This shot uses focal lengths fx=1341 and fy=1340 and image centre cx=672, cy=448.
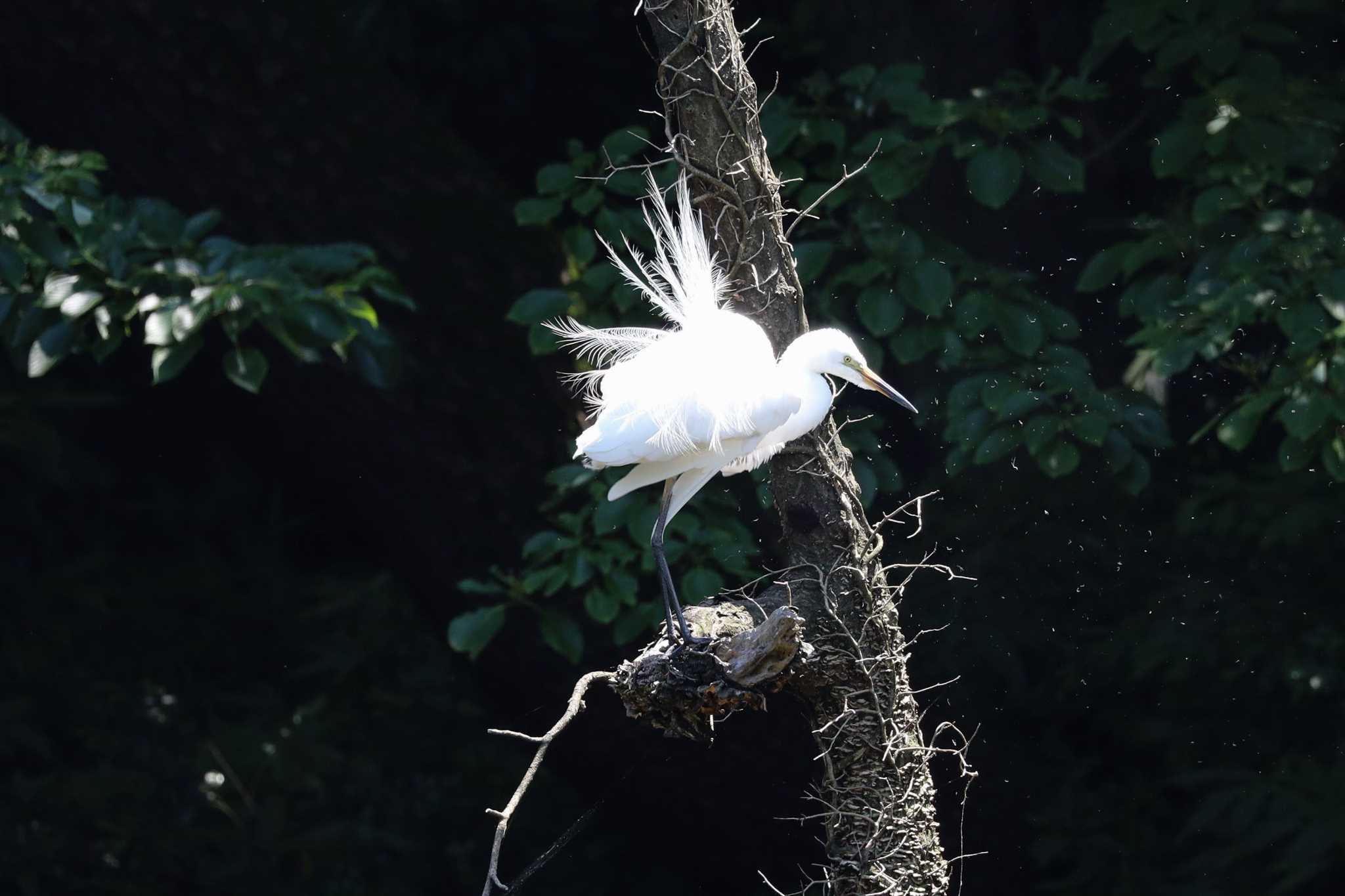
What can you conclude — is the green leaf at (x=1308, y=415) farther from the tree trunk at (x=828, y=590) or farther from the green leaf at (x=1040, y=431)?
the tree trunk at (x=828, y=590)

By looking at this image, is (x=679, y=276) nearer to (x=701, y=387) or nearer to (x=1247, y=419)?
(x=701, y=387)

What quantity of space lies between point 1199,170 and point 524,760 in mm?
2027

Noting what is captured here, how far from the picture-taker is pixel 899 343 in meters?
2.13

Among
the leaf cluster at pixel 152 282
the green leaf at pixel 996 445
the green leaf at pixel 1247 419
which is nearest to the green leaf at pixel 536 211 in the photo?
the leaf cluster at pixel 152 282

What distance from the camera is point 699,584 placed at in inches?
79.4

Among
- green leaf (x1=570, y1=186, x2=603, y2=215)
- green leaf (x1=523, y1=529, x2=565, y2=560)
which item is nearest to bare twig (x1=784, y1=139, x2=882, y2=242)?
green leaf (x1=570, y1=186, x2=603, y2=215)

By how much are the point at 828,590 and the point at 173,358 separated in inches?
42.0

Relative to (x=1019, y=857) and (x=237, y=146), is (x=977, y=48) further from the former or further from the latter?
(x=1019, y=857)

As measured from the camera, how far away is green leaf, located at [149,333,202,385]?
1.96m

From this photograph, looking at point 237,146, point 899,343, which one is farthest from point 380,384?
point 899,343

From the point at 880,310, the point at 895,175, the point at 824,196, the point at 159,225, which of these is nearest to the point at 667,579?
the point at 824,196

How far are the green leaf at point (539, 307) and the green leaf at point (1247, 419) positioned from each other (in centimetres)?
106

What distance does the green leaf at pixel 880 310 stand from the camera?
2027 mm

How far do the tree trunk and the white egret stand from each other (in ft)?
0.17
